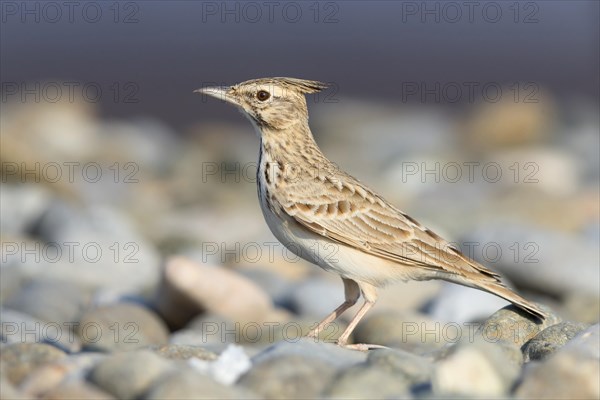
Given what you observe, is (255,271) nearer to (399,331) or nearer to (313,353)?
(399,331)

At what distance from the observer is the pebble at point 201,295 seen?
9.17 meters

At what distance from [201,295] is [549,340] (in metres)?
3.80

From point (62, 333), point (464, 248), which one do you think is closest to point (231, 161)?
point (464, 248)

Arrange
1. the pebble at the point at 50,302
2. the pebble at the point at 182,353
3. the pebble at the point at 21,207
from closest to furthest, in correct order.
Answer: the pebble at the point at 182,353
the pebble at the point at 50,302
the pebble at the point at 21,207

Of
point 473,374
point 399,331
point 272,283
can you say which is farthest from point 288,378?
point 272,283

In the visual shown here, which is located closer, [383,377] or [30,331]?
[383,377]

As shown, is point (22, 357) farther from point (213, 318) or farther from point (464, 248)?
point (464, 248)

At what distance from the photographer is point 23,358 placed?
221 inches

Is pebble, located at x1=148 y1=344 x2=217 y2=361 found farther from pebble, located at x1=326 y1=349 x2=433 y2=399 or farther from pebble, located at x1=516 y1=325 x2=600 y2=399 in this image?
pebble, located at x1=516 y1=325 x2=600 y2=399

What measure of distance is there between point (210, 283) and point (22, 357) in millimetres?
3784

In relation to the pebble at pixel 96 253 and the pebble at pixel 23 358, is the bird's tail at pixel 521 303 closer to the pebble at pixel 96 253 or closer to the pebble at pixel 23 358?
the pebble at pixel 23 358

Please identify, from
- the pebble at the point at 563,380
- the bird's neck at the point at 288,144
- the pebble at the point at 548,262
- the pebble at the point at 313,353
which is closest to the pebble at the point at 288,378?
the pebble at the point at 313,353

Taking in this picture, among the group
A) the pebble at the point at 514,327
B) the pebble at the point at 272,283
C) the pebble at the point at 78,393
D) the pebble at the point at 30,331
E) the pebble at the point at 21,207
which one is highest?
the pebble at the point at 78,393

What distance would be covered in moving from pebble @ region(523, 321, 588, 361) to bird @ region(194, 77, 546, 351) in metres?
0.45
